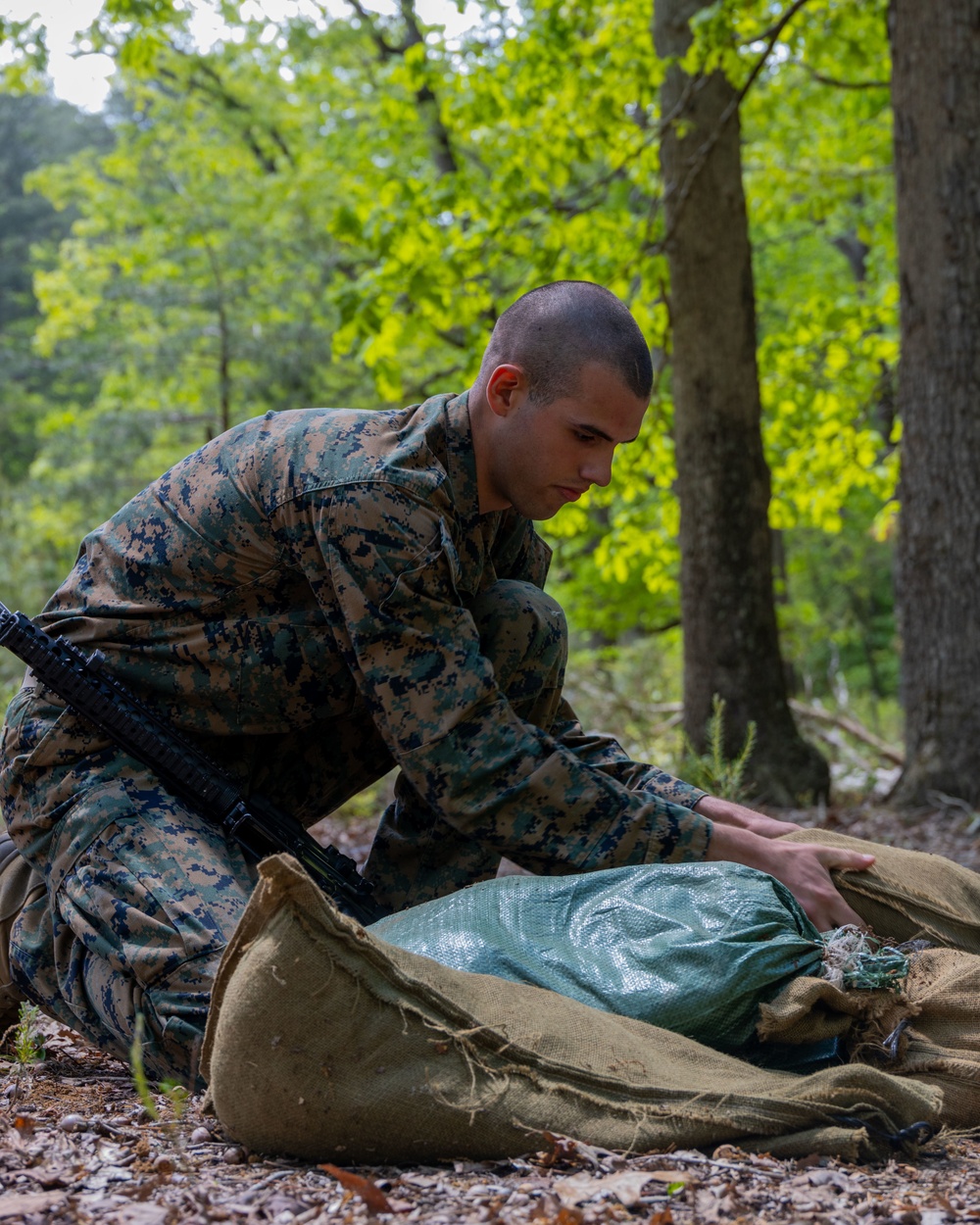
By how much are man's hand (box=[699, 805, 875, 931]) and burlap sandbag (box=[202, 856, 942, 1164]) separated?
462 millimetres

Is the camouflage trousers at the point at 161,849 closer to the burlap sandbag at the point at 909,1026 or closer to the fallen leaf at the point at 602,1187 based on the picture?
the burlap sandbag at the point at 909,1026

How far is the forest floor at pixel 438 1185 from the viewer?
4.86 ft

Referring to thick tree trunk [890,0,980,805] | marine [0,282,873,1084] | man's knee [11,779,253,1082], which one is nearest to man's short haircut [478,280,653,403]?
marine [0,282,873,1084]

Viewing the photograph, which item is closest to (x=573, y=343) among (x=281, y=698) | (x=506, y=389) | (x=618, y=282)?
(x=506, y=389)

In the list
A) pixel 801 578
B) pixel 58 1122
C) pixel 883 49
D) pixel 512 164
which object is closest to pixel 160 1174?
pixel 58 1122

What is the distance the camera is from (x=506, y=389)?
8.57 ft

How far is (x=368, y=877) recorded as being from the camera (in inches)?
116

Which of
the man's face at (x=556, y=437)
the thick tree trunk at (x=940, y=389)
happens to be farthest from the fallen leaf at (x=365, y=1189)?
the thick tree trunk at (x=940, y=389)

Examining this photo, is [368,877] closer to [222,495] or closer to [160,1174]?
[222,495]

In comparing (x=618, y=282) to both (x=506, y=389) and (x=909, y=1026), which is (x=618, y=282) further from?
(x=909, y=1026)

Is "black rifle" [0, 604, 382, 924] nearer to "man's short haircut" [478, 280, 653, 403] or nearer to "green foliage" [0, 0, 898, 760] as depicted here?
"man's short haircut" [478, 280, 653, 403]

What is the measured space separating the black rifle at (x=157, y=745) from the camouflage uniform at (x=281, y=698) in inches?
2.1

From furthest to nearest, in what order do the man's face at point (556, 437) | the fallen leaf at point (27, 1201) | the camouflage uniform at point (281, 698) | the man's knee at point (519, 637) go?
the man's knee at point (519, 637), the man's face at point (556, 437), the camouflage uniform at point (281, 698), the fallen leaf at point (27, 1201)

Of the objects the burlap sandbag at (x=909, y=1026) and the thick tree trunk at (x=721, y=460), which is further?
the thick tree trunk at (x=721, y=460)
